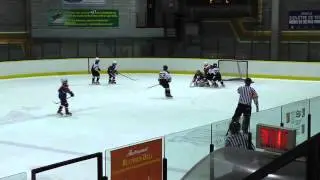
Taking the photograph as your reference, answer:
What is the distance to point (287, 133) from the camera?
4438mm

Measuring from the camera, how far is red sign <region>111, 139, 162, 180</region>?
4.25 metres

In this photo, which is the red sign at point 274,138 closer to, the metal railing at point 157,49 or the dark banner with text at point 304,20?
the metal railing at point 157,49

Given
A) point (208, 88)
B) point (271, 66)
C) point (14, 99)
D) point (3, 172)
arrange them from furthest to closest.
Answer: point (271, 66) < point (208, 88) < point (14, 99) < point (3, 172)

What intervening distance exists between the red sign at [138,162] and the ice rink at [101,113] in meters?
0.32

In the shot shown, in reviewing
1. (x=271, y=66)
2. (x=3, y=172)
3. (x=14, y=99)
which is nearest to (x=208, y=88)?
(x=271, y=66)

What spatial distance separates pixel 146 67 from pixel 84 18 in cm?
450

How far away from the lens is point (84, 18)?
27.1m

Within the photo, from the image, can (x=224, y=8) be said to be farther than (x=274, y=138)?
Yes

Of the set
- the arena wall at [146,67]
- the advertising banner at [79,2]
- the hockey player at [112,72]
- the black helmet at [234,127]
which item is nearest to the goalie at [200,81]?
the hockey player at [112,72]

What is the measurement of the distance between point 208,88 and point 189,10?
31.2 feet

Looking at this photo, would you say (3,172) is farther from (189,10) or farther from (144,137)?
(189,10)

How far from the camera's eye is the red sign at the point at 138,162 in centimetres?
425

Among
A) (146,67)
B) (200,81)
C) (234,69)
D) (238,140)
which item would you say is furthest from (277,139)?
(146,67)

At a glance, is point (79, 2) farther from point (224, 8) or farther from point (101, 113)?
point (101, 113)
